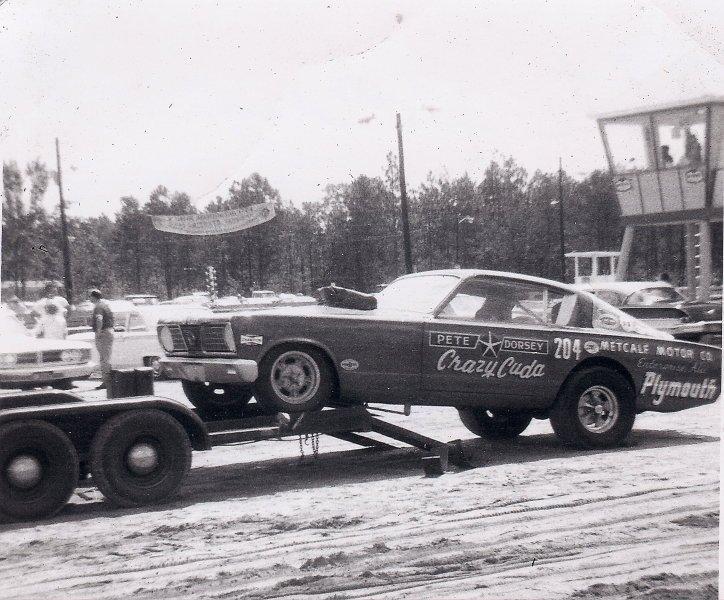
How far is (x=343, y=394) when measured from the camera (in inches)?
256

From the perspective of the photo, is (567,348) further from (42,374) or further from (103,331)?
(103,331)

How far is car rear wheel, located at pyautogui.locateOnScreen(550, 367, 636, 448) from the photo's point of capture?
7316 millimetres

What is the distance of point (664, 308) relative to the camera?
1020cm

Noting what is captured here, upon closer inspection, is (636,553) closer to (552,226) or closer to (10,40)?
(552,226)

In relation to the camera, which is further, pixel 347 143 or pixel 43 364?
pixel 43 364

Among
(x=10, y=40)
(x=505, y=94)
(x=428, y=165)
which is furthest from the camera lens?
(x=428, y=165)

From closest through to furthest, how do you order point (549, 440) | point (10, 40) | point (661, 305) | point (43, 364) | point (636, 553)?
point (636, 553) → point (10, 40) → point (549, 440) → point (43, 364) → point (661, 305)

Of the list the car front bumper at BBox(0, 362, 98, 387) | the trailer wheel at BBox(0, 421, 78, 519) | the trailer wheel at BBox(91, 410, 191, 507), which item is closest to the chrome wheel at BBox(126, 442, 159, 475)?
the trailer wheel at BBox(91, 410, 191, 507)

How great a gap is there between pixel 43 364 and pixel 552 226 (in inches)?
220

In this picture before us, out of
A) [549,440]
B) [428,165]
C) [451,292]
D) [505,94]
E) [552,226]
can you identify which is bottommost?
[549,440]

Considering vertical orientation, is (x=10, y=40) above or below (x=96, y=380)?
above

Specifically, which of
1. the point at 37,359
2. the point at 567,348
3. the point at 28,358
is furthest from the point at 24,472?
the point at 567,348

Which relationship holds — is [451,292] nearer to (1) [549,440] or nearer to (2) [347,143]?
(2) [347,143]

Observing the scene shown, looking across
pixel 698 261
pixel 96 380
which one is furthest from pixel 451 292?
pixel 96 380
